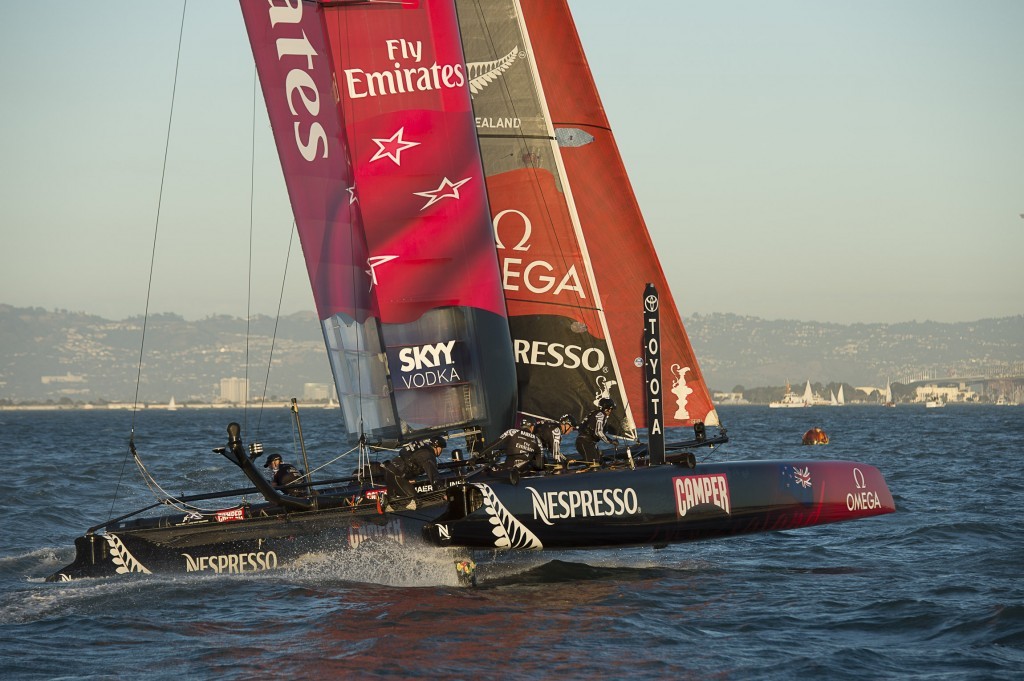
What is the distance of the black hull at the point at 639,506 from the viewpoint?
13.3 m

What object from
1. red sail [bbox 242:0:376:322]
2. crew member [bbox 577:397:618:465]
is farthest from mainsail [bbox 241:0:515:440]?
crew member [bbox 577:397:618:465]

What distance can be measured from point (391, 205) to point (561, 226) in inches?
110

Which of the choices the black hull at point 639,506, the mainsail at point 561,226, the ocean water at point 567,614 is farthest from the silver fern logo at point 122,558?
the mainsail at point 561,226

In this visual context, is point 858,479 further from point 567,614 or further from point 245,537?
point 245,537

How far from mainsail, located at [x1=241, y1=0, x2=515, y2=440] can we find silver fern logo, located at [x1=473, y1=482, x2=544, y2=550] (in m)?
1.72

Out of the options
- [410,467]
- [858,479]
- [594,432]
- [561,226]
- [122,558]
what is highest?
[561,226]

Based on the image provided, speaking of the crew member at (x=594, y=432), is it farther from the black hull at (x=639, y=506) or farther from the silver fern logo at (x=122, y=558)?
the silver fern logo at (x=122, y=558)

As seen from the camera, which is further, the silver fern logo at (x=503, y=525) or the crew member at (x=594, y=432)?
the crew member at (x=594, y=432)

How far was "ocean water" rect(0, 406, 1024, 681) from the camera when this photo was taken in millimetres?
10320

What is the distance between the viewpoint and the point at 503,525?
13.3 meters

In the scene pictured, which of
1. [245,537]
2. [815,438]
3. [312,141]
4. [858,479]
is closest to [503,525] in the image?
[245,537]

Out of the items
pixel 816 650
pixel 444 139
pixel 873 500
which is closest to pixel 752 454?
pixel 873 500

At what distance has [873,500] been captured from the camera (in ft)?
50.8

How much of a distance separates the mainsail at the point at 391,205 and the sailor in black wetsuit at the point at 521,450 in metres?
0.76
